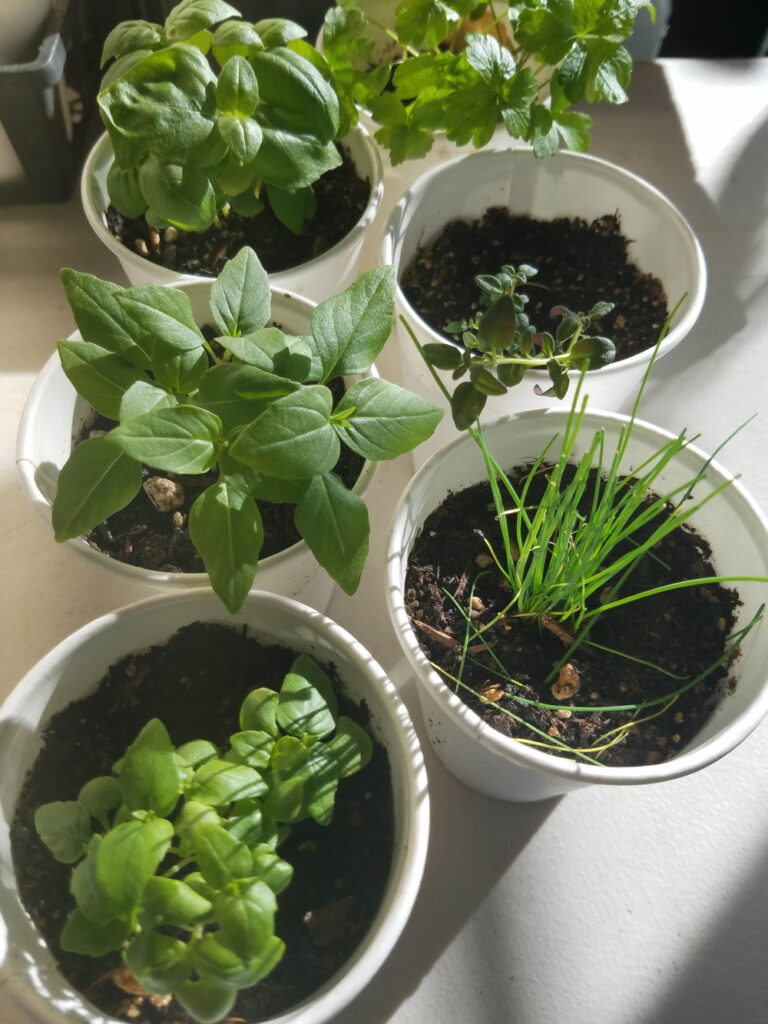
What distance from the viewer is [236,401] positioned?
23.0 inches

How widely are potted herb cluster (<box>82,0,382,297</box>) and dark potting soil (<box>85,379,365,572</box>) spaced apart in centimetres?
21

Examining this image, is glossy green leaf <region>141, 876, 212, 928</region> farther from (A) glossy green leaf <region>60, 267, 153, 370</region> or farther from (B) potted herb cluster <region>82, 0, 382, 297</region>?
(B) potted herb cluster <region>82, 0, 382, 297</region>

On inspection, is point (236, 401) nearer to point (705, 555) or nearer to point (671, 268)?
point (705, 555)

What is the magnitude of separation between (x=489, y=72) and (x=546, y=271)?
261 mm

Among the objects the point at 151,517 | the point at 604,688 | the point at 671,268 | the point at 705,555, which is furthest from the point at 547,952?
the point at 671,268

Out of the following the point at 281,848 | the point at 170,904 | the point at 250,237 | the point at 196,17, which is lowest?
the point at 281,848

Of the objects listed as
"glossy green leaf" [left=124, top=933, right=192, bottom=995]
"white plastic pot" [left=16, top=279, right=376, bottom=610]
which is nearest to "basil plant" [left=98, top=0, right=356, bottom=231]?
"white plastic pot" [left=16, top=279, right=376, bottom=610]

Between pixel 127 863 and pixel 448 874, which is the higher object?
pixel 127 863

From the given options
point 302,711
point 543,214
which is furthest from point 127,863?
point 543,214

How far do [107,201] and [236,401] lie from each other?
0.48m

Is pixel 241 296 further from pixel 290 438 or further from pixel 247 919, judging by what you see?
pixel 247 919

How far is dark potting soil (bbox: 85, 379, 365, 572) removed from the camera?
0.76 m

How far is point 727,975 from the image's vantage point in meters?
0.77

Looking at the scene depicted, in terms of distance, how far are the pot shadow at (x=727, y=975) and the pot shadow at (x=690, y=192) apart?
61 cm
